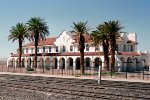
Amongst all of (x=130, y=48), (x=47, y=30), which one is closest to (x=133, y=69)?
(x=130, y=48)

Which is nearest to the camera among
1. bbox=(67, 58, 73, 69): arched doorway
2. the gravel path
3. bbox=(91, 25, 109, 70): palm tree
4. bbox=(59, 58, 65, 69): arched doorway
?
the gravel path

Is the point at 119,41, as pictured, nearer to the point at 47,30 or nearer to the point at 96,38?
the point at 96,38

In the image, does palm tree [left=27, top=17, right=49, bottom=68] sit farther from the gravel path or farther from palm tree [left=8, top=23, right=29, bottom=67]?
the gravel path

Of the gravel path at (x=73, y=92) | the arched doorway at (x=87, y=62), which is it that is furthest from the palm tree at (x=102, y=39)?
the gravel path at (x=73, y=92)

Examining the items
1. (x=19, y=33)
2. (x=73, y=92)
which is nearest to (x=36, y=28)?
(x=19, y=33)

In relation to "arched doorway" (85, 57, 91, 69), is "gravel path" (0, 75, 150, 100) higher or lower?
lower

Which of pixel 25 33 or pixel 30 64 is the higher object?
pixel 25 33

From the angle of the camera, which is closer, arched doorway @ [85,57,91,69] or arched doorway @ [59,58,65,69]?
arched doorway @ [85,57,91,69]

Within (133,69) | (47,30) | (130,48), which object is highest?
(47,30)

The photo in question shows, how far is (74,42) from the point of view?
230ft

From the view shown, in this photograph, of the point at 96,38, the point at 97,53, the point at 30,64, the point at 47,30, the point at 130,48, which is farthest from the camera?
the point at 30,64

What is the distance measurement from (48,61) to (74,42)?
10044mm

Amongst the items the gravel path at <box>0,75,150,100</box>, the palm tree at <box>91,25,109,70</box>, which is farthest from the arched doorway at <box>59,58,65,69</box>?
the gravel path at <box>0,75,150,100</box>

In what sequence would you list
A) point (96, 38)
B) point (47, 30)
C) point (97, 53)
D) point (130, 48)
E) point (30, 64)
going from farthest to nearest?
point (30, 64) < point (47, 30) < point (130, 48) < point (97, 53) < point (96, 38)
